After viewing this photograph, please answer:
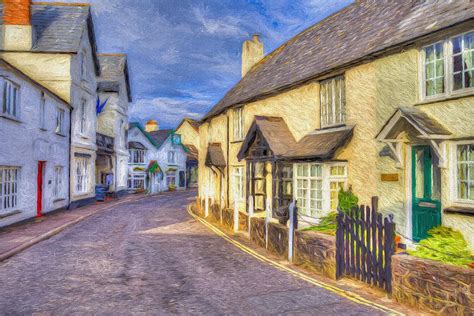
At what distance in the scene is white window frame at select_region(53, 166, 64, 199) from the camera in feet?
66.4

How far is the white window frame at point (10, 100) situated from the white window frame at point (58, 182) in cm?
570

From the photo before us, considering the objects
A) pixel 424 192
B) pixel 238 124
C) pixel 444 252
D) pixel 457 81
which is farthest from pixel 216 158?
pixel 444 252

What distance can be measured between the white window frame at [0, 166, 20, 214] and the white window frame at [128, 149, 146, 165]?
96.7ft

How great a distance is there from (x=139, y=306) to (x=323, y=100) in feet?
31.5

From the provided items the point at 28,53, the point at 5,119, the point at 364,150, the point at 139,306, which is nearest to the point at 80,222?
the point at 5,119

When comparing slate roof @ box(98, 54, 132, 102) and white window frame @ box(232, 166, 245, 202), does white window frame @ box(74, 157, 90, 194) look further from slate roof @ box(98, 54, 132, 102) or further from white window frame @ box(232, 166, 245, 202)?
white window frame @ box(232, 166, 245, 202)

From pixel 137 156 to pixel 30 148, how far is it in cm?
2888

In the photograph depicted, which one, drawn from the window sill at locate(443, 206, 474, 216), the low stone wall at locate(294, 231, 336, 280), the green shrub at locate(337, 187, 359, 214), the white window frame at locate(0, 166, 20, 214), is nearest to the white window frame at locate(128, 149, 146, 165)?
the white window frame at locate(0, 166, 20, 214)

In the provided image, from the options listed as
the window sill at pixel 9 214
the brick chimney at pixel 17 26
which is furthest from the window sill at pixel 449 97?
the brick chimney at pixel 17 26

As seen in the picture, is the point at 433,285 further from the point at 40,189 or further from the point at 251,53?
the point at 251,53

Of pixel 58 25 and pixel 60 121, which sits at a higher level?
pixel 58 25

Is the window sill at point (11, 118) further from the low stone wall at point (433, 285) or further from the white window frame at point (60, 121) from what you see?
the low stone wall at point (433, 285)

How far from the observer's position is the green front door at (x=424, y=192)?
8.95 meters

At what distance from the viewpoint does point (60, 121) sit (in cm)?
2066
